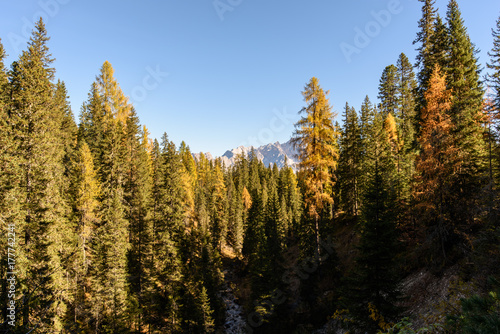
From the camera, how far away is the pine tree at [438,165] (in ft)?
49.4

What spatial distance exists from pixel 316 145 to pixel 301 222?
1000cm

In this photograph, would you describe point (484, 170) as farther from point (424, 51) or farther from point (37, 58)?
point (37, 58)

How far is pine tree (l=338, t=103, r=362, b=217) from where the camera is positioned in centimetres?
3447

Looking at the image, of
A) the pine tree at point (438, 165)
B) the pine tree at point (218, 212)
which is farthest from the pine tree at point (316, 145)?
the pine tree at point (218, 212)

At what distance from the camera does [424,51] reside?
25.8 meters

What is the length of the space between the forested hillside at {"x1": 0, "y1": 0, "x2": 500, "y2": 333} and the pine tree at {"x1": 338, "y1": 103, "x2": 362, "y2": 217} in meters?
0.23

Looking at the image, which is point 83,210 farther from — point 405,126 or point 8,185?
point 405,126

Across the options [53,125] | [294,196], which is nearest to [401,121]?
[294,196]

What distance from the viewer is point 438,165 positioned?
15.4m

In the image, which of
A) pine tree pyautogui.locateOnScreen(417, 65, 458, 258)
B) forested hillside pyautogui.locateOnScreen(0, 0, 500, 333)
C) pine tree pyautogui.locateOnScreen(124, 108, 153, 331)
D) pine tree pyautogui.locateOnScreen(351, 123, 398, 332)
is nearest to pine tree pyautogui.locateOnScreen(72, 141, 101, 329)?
forested hillside pyautogui.locateOnScreen(0, 0, 500, 333)

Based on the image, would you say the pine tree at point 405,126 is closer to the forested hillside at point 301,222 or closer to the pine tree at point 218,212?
the forested hillside at point 301,222

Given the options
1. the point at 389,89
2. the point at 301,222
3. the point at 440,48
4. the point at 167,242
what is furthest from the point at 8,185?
the point at 389,89

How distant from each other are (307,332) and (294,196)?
41.9 metres

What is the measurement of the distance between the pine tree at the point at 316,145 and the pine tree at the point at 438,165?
628 cm
